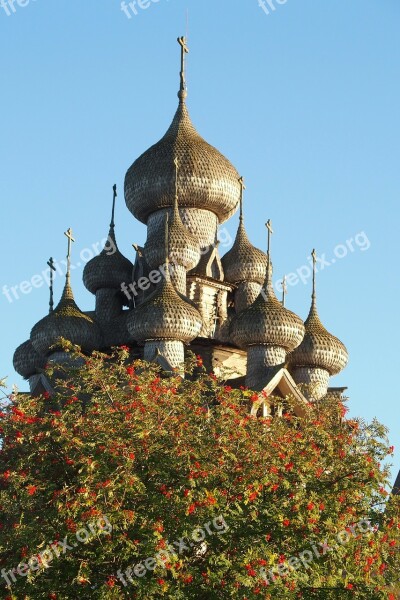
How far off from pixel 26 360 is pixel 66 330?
88.8 inches

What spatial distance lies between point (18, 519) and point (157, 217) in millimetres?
19551

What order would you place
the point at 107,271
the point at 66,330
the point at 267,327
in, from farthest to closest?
the point at 107,271
the point at 66,330
the point at 267,327

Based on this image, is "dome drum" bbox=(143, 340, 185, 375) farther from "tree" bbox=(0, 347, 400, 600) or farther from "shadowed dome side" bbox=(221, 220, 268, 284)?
"tree" bbox=(0, 347, 400, 600)

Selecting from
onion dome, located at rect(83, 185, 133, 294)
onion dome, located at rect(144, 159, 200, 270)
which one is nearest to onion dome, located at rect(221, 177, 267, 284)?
onion dome, located at rect(144, 159, 200, 270)

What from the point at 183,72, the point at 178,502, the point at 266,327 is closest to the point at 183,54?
the point at 183,72

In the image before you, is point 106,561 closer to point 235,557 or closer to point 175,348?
point 235,557

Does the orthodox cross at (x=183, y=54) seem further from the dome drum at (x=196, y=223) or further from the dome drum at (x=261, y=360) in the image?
the dome drum at (x=261, y=360)

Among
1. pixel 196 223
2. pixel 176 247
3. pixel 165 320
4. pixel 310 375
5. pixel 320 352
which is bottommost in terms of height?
pixel 310 375

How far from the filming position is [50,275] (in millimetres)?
37594

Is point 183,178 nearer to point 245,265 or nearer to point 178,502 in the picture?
point 245,265

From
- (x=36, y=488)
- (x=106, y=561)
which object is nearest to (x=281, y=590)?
(x=106, y=561)

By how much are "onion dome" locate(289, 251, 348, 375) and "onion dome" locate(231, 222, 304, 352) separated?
5.74 ft

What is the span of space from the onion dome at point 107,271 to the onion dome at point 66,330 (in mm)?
2004

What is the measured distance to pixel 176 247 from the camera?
3541 centimetres
